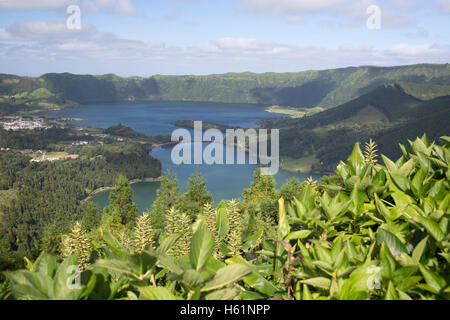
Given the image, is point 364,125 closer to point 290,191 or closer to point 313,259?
point 290,191

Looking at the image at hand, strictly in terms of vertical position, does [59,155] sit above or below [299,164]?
above

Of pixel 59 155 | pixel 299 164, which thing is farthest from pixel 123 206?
pixel 59 155

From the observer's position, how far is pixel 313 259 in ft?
4.98

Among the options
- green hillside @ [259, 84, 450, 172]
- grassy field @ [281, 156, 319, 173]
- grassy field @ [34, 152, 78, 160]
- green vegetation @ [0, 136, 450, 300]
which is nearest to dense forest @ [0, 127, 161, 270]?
grassy field @ [34, 152, 78, 160]

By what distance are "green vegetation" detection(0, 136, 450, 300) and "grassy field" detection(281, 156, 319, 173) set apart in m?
106

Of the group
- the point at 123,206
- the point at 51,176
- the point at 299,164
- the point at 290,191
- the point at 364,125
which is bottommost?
the point at 51,176

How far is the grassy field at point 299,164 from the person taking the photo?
108 metres

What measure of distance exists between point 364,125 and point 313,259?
154569 millimetres

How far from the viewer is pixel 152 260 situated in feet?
3.93

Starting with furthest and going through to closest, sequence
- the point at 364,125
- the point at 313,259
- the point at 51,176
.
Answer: the point at 364,125 < the point at 51,176 < the point at 313,259

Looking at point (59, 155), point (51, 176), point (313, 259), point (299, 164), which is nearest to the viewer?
point (313, 259)

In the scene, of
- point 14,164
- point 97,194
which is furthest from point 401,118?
point 14,164

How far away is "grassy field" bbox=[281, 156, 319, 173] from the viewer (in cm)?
10772
